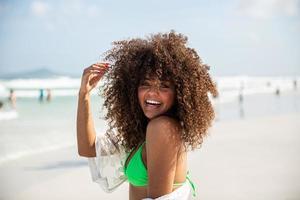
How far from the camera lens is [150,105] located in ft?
6.73

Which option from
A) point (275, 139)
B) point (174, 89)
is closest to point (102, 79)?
point (174, 89)

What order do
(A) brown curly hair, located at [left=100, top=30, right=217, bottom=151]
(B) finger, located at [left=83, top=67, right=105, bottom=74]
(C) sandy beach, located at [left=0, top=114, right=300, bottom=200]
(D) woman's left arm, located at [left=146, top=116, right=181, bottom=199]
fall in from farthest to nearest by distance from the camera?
1. (C) sandy beach, located at [left=0, top=114, right=300, bottom=200]
2. (B) finger, located at [left=83, top=67, right=105, bottom=74]
3. (A) brown curly hair, located at [left=100, top=30, right=217, bottom=151]
4. (D) woman's left arm, located at [left=146, top=116, right=181, bottom=199]

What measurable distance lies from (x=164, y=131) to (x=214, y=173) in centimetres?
374

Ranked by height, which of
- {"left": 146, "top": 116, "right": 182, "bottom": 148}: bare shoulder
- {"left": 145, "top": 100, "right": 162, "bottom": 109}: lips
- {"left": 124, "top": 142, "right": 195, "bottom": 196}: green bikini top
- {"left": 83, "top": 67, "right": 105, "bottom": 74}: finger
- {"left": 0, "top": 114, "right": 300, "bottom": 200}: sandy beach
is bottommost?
{"left": 0, "top": 114, "right": 300, "bottom": 200}: sandy beach

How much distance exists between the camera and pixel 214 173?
548cm

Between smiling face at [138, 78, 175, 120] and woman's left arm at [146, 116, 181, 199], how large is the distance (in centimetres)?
12

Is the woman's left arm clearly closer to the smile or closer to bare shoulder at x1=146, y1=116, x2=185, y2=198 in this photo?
bare shoulder at x1=146, y1=116, x2=185, y2=198

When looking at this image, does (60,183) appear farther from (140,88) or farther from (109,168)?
(140,88)

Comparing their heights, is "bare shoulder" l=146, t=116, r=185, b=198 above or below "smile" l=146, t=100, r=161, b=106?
below

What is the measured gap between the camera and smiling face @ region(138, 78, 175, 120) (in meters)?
2.01

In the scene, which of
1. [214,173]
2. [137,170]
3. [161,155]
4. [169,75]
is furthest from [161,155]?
[214,173]

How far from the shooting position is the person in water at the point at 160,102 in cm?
190

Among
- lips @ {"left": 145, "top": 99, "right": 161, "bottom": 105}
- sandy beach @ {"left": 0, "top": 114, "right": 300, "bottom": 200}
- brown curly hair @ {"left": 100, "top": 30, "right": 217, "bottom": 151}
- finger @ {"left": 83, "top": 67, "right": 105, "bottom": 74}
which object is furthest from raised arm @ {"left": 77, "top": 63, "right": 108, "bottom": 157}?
sandy beach @ {"left": 0, "top": 114, "right": 300, "bottom": 200}

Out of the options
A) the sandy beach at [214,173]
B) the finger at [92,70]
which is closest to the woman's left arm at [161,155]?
the finger at [92,70]
